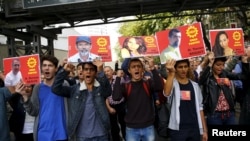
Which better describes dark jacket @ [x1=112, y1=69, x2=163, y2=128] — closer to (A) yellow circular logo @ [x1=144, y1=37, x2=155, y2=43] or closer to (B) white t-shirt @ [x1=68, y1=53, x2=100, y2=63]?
(B) white t-shirt @ [x1=68, y1=53, x2=100, y2=63]

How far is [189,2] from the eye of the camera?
10844 millimetres

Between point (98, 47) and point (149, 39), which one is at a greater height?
point (149, 39)

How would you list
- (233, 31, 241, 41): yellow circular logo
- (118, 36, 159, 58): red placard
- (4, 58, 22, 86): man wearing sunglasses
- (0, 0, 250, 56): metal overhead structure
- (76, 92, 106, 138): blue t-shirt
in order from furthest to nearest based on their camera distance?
(0, 0, 250, 56): metal overhead structure, (233, 31, 241, 41): yellow circular logo, (118, 36, 159, 58): red placard, (4, 58, 22, 86): man wearing sunglasses, (76, 92, 106, 138): blue t-shirt

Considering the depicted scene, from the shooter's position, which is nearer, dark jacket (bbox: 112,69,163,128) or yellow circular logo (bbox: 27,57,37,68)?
dark jacket (bbox: 112,69,163,128)

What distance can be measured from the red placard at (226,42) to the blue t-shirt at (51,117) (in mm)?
2165

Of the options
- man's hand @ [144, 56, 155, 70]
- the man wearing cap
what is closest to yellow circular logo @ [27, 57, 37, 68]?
the man wearing cap

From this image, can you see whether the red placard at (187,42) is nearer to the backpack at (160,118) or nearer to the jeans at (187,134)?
the backpack at (160,118)

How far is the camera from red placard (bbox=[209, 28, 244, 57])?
4.72m

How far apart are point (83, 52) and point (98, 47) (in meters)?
0.24

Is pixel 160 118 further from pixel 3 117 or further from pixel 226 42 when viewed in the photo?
pixel 3 117

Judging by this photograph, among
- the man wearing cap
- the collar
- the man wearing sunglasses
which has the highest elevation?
the man wearing cap

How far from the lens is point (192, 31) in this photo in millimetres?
4391

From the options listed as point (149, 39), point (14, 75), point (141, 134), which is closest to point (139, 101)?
point (141, 134)

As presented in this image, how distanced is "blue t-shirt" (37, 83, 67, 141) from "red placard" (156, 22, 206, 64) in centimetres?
140
